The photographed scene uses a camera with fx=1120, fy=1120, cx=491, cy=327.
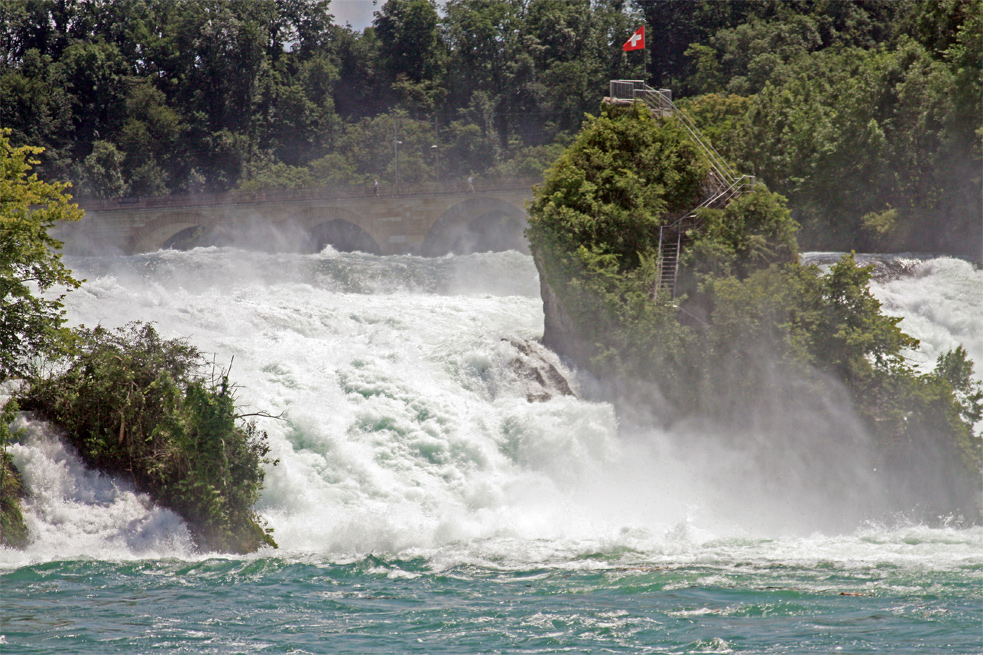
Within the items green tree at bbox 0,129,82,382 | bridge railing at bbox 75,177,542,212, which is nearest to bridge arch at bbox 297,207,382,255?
bridge railing at bbox 75,177,542,212

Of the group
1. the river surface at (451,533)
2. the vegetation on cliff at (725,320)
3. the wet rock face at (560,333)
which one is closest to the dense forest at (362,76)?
the vegetation on cliff at (725,320)

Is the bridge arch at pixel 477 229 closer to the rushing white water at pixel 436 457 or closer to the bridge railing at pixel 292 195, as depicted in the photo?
the bridge railing at pixel 292 195

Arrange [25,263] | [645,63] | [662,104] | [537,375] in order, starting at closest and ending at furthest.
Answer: [25,263]
[537,375]
[662,104]
[645,63]

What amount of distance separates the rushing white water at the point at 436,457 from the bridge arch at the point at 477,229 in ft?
111

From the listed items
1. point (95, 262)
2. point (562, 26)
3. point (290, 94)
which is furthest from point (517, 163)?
point (95, 262)

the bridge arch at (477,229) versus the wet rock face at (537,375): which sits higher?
the bridge arch at (477,229)

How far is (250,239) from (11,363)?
48238 millimetres

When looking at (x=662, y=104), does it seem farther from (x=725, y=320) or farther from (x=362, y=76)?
(x=362, y=76)

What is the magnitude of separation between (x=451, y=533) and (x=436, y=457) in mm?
3658

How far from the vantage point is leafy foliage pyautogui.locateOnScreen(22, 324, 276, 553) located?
19.9 meters

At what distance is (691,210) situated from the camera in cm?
3094

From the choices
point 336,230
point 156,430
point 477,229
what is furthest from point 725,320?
point 336,230

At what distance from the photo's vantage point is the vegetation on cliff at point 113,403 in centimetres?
1981

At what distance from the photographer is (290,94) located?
9106cm
